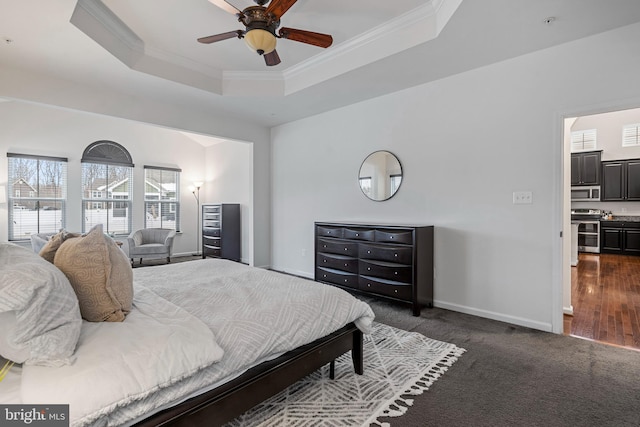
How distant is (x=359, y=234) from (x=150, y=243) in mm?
4919

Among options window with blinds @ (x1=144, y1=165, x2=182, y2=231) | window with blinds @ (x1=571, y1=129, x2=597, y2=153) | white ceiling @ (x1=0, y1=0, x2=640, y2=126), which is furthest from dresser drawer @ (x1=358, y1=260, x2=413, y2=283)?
window with blinds @ (x1=571, y1=129, x2=597, y2=153)

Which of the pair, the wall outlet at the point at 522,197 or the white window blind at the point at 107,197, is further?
the white window blind at the point at 107,197

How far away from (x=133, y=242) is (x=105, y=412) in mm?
5814

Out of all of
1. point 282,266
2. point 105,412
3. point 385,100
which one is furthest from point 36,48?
point 282,266

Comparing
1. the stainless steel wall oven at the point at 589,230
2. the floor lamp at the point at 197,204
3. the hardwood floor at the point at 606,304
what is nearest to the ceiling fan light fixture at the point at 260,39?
the hardwood floor at the point at 606,304

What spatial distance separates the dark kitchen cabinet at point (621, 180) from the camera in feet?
24.1

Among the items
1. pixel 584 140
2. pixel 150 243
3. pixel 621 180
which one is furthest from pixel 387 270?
pixel 584 140

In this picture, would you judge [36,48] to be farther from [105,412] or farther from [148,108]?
[105,412]

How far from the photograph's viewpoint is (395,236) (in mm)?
3486

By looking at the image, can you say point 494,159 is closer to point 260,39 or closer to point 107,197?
point 260,39

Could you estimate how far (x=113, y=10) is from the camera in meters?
2.72

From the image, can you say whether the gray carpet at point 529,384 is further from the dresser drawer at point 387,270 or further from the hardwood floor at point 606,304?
the dresser drawer at point 387,270

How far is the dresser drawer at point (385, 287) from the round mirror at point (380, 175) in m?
1.13

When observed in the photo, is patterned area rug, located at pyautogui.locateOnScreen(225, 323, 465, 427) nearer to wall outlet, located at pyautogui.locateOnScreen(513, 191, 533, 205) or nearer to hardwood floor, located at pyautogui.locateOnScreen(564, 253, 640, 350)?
hardwood floor, located at pyautogui.locateOnScreen(564, 253, 640, 350)
